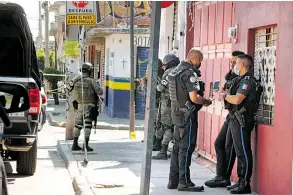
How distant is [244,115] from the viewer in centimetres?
846

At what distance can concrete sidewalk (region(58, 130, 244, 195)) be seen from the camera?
30.2 feet

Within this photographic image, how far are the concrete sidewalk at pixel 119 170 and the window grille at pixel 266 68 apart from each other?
1156 mm

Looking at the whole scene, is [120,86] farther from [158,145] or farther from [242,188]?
[242,188]

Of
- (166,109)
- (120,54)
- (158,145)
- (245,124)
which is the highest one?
(120,54)

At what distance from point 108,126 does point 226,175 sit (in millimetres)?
12421

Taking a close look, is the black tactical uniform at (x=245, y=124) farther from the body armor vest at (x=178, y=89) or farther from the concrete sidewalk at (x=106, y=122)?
the concrete sidewalk at (x=106, y=122)

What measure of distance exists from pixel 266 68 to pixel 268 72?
10 centimetres

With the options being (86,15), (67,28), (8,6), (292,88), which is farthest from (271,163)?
(67,28)

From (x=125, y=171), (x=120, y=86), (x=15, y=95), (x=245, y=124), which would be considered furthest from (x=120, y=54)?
(x=15, y=95)

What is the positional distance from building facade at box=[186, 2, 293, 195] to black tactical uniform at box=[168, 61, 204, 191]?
795 mm

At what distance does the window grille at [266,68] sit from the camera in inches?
329

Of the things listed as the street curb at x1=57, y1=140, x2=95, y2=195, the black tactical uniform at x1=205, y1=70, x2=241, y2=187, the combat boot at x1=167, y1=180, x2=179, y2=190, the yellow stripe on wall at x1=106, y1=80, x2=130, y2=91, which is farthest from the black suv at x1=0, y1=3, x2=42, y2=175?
the yellow stripe on wall at x1=106, y1=80, x2=130, y2=91

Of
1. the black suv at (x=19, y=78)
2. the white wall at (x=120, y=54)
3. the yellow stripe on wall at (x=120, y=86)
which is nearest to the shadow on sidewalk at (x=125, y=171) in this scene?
the black suv at (x=19, y=78)

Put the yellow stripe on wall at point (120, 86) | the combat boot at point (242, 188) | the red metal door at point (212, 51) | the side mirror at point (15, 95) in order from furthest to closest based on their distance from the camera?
the yellow stripe on wall at point (120, 86), the red metal door at point (212, 51), the combat boot at point (242, 188), the side mirror at point (15, 95)
